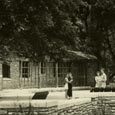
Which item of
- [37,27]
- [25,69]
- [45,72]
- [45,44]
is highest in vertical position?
[37,27]

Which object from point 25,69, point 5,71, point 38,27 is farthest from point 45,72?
point 38,27

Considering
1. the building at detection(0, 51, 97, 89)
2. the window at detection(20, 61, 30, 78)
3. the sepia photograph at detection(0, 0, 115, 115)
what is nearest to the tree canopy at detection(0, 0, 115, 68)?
the sepia photograph at detection(0, 0, 115, 115)

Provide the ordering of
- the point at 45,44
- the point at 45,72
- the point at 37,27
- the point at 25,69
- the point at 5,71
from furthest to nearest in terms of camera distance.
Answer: the point at 45,72
the point at 25,69
the point at 5,71
the point at 45,44
the point at 37,27

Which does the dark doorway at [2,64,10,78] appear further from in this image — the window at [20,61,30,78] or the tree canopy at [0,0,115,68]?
the tree canopy at [0,0,115,68]

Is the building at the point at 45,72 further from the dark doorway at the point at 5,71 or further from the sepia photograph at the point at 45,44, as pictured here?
the sepia photograph at the point at 45,44

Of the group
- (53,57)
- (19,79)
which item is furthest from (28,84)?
(53,57)

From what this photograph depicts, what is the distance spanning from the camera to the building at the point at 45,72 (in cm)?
4466

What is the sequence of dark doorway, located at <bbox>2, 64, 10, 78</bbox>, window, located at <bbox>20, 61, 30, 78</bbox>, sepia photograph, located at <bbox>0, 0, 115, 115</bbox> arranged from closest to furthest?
sepia photograph, located at <bbox>0, 0, 115, 115</bbox>
dark doorway, located at <bbox>2, 64, 10, 78</bbox>
window, located at <bbox>20, 61, 30, 78</bbox>

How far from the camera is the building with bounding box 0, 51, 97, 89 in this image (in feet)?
147

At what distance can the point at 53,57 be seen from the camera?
2434cm

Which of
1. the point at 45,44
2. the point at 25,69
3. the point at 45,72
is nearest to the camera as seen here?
the point at 45,44

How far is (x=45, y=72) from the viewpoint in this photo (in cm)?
4766

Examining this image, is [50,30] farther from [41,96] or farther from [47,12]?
[41,96]

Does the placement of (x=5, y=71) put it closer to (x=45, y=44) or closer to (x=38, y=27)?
(x=45, y=44)
